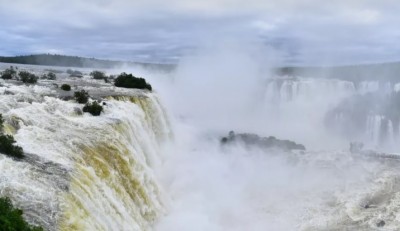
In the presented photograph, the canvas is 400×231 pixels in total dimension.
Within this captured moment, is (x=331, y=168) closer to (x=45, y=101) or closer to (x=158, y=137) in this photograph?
(x=158, y=137)

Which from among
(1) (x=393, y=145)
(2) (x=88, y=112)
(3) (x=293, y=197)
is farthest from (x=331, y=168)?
(1) (x=393, y=145)

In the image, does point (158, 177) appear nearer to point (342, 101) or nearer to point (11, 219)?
point (11, 219)

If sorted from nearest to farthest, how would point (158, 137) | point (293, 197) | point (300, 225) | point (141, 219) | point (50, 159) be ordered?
1. point (50, 159)
2. point (141, 219)
3. point (300, 225)
4. point (293, 197)
5. point (158, 137)

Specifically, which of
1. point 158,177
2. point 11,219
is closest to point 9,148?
point 11,219

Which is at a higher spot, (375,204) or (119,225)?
(119,225)

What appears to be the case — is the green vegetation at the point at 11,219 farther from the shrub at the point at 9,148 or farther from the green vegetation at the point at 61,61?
the green vegetation at the point at 61,61

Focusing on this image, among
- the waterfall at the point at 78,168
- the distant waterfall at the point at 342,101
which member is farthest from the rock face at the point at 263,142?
the distant waterfall at the point at 342,101

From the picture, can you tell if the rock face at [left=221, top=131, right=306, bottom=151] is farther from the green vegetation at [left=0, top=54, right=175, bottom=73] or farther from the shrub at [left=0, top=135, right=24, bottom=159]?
the green vegetation at [left=0, top=54, right=175, bottom=73]

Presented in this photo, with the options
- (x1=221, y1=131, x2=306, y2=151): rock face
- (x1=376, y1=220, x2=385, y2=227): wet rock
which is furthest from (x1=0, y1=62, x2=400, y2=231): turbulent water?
(x1=221, y1=131, x2=306, y2=151): rock face
